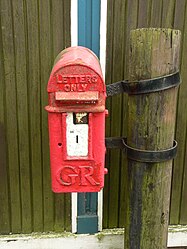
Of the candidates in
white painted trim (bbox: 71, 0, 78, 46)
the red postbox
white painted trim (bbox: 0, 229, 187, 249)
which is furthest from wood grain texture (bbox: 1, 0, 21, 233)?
the red postbox

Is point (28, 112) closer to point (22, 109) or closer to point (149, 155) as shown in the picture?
point (22, 109)

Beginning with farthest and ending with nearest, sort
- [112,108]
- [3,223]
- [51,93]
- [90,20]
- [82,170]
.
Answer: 1. [3,223]
2. [112,108]
3. [90,20]
4. [82,170]
5. [51,93]

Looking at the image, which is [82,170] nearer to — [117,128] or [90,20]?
[117,128]

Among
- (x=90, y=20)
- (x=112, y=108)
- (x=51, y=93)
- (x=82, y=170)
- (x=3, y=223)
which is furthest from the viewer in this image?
(x=3, y=223)

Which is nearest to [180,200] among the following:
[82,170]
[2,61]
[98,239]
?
[98,239]

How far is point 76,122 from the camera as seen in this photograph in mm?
1622

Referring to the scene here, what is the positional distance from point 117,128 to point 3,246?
141 cm

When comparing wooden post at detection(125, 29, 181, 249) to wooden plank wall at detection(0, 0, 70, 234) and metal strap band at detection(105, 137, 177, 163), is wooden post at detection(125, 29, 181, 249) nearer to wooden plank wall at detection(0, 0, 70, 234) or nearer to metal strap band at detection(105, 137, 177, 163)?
metal strap band at detection(105, 137, 177, 163)

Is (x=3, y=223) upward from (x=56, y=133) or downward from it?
downward

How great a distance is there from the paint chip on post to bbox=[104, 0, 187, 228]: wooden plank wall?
3.10ft

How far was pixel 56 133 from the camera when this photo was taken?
165cm

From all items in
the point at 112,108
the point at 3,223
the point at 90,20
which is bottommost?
the point at 3,223

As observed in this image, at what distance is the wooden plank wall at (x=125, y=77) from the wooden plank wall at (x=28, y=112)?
1.18 ft

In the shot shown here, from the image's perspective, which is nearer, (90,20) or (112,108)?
(90,20)
